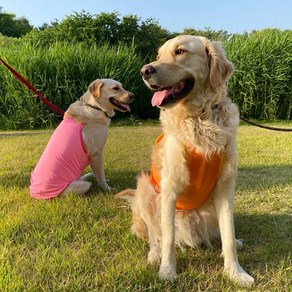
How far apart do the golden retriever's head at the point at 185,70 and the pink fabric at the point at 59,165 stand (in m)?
1.76

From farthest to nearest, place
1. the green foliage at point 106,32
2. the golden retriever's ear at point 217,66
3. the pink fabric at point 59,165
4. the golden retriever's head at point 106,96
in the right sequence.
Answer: the green foliage at point 106,32, the golden retriever's head at point 106,96, the pink fabric at point 59,165, the golden retriever's ear at point 217,66

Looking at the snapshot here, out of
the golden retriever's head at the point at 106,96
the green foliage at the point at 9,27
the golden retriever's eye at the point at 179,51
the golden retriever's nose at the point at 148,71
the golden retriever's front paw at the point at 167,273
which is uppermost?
the green foliage at the point at 9,27

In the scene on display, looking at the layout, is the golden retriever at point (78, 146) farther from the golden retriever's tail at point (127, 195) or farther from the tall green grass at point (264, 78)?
the tall green grass at point (264, 78)

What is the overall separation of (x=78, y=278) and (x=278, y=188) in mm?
2719

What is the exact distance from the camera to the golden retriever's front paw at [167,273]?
2.24 metres

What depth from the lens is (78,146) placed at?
3.91m

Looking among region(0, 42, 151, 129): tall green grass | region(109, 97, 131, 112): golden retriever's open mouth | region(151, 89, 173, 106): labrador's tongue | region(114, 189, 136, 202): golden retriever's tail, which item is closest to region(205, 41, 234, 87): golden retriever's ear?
region(151, 89, 173, 106): labrador's tongue

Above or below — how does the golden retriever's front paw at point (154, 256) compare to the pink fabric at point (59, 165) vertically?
below

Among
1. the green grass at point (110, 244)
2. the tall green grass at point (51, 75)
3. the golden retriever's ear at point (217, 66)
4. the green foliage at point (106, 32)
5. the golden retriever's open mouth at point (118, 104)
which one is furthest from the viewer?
the green foliage at point (106, 32)

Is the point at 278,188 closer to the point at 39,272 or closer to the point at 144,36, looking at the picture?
the point at 39,272

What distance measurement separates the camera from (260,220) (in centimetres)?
319

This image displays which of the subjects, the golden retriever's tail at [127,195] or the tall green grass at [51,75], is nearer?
the golden retriever's tail at [127,195]

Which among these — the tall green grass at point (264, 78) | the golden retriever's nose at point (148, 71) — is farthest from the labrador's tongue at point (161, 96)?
the tall green grass at point (264, 78)

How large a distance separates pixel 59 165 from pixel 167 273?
1875 millimetres
